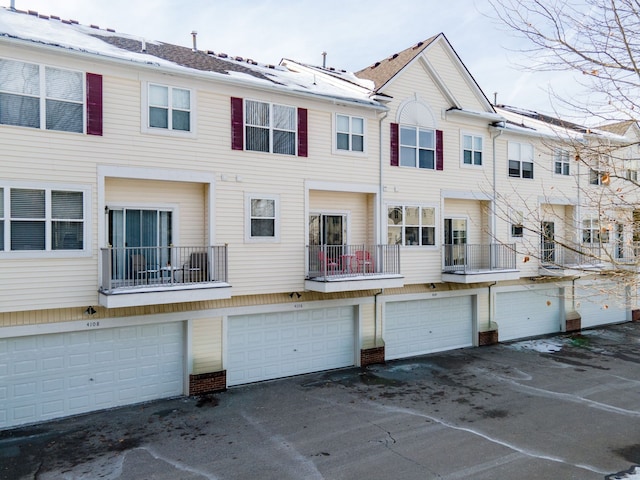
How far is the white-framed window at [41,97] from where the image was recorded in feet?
33.5

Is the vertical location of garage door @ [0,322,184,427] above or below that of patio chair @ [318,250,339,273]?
below

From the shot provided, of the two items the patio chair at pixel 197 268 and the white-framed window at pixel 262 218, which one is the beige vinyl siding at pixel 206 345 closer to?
the patio chair at pixel 197 268

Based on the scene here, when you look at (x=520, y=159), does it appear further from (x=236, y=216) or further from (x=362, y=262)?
(x=236, y=216)

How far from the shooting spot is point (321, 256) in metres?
14.3

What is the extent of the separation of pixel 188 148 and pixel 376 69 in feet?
29.4

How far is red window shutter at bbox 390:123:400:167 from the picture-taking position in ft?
52.0

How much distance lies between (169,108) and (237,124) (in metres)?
1.90

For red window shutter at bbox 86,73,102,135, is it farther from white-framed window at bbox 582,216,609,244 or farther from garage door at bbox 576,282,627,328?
garage door at bbox 576,282,627,328

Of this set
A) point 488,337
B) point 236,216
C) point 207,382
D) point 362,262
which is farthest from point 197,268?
point 488,337

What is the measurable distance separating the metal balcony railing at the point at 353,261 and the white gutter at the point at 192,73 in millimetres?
4646

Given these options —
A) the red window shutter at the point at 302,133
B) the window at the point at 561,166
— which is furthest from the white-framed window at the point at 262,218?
the window at the point at 561,166

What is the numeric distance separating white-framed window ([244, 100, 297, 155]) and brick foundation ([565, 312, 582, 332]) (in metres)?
15.7

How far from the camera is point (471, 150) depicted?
1788 centimetres

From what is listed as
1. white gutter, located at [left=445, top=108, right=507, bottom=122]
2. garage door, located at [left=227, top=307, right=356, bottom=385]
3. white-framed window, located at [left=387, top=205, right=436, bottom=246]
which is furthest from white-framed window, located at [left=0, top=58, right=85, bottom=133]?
white gutter, located at [left=445, top=108, right=507, bottom=122]
